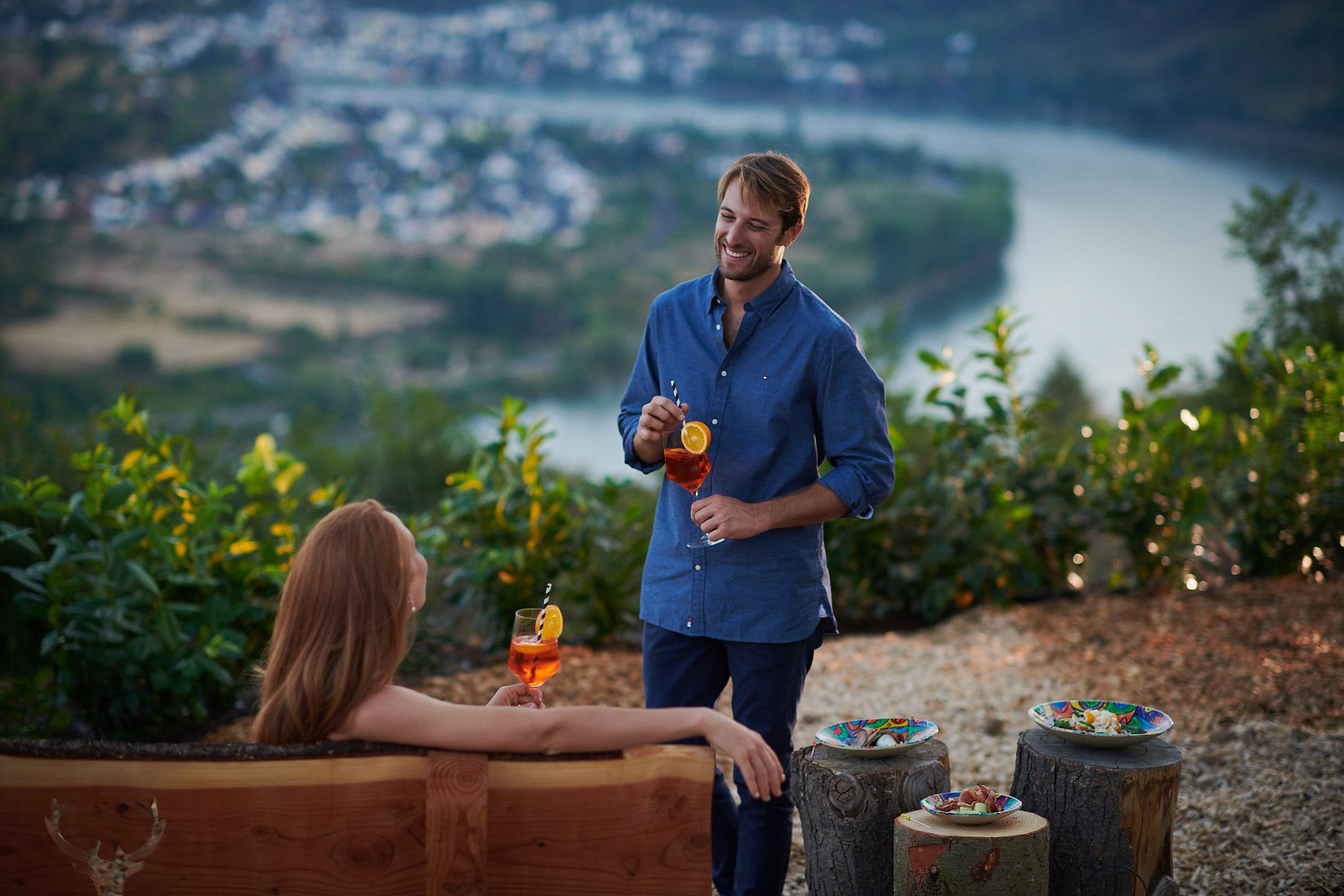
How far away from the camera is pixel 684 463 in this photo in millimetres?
1813

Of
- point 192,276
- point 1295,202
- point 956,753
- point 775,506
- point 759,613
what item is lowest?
point 956,753

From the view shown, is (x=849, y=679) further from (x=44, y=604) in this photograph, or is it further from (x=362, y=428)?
(x=362, y=428)

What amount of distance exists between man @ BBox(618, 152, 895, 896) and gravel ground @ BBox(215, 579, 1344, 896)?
72 cm

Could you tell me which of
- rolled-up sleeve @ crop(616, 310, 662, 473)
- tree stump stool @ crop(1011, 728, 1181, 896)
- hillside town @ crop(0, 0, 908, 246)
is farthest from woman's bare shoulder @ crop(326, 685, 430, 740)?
hillside town @ crop(0, 0, 908, 246)

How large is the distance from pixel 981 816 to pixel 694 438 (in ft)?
2.42

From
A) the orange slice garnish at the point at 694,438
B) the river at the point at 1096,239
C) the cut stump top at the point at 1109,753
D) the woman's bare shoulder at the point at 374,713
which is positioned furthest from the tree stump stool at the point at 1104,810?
the river at the point at 1096,239

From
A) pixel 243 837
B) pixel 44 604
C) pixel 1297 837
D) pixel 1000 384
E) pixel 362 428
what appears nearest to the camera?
pixel 243 837

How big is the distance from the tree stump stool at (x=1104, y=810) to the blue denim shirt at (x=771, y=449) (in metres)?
0.48

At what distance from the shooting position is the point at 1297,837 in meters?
2.36

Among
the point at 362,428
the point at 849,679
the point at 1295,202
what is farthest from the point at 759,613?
the point at 362,428

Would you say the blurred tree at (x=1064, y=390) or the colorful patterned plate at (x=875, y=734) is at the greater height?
the blurred tree at (x=1064, y=390)

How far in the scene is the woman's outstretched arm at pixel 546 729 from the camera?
1.37 m

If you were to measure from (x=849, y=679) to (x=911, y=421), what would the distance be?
1.57 m

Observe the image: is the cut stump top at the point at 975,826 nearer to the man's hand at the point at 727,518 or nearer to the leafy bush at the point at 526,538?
the man's hand at the point at 727,518
